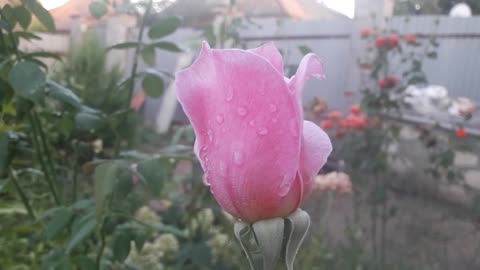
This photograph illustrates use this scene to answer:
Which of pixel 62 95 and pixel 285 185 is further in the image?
pixel 62 95

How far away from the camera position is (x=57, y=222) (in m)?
0.83

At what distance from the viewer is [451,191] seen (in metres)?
3.42

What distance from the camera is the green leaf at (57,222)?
826 millimetres

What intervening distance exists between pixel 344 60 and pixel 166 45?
337 centimetres

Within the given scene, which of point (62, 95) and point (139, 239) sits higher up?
point (62, 95)

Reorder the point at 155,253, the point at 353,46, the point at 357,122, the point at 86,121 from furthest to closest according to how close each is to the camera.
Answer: the point at 353,46 → the point at 357,122 → the point at 155,253 → the point at 86,121

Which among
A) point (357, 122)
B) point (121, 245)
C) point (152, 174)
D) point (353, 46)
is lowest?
point (357, 122)

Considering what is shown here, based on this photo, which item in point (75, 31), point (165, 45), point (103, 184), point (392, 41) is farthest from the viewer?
point (75, 31)

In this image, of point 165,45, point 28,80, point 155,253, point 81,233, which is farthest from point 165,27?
point 155,253

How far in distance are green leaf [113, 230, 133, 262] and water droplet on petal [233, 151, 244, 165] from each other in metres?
0.57

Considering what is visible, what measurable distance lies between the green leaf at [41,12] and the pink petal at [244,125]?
630 mm

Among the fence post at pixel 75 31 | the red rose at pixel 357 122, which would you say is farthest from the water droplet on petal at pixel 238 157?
the fence post at pixel 75 31

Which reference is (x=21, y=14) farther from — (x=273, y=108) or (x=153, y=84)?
(x=273, y=108)

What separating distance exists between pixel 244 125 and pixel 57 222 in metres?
0.58
